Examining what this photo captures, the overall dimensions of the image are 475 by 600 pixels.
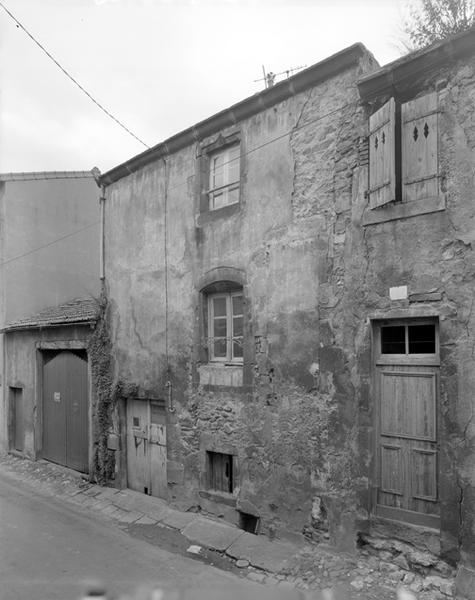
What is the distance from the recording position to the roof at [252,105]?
6.33 meters

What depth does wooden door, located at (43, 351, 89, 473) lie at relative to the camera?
36.3 feet

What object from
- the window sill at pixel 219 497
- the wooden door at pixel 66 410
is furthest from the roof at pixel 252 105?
the window sill at pixel 219 497

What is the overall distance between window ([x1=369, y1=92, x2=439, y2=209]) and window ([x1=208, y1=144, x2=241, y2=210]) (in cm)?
270

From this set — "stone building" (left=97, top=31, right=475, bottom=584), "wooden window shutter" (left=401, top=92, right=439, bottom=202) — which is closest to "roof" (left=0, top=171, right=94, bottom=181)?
"stone building" (left=97, top=31, right=475, bottom=584)

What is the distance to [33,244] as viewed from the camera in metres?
14.3

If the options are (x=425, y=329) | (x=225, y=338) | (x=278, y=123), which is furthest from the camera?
(x=225, y=338)

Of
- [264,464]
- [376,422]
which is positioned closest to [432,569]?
[376,422]

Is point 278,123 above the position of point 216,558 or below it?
above

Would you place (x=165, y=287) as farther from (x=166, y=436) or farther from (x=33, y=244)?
(x=33, y=244)

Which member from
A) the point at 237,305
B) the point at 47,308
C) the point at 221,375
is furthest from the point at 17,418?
the point at 237,305

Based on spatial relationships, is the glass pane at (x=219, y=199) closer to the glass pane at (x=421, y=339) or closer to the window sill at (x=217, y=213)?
the window sill at (x=217, y=213)

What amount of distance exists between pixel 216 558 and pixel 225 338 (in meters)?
3.29

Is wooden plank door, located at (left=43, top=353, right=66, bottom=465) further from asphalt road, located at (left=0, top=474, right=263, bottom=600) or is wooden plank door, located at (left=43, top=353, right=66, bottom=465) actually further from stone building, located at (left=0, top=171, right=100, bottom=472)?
asphalt road, located at (left=0, top=474, right=263, bottom=600)

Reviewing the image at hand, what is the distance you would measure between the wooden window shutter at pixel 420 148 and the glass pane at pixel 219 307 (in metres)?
3.56
